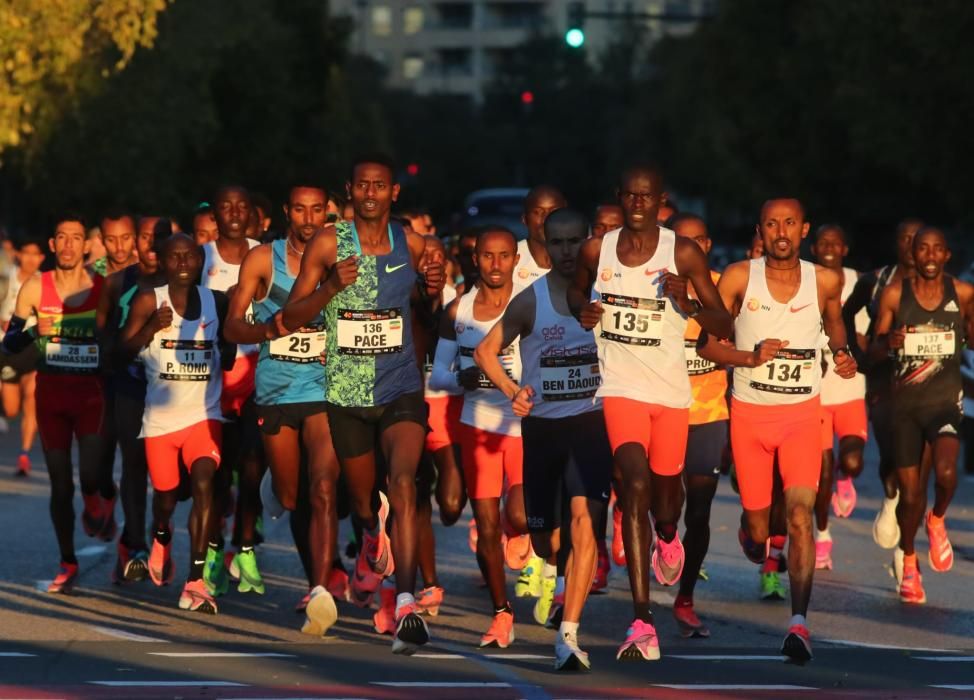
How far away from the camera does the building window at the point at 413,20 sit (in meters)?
182

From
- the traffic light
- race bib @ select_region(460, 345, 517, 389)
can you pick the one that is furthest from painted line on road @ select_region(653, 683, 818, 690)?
the traffic light

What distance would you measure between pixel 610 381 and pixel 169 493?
2701mm

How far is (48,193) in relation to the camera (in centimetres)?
3547

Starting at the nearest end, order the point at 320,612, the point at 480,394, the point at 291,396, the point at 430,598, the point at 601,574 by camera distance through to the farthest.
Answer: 1. the point at 320,612
2. the point at 291,396
3. the point at 430,598
4. the point at 480,394
5. the point at 601,574

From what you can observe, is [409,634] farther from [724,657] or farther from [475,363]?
[475,363]

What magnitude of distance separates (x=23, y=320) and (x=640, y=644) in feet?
14.0

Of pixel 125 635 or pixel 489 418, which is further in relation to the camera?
pixel 489 418

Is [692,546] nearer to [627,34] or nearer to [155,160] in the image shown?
[155,160]

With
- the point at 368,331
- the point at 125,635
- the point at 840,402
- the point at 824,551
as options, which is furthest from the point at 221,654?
the point at 840,402

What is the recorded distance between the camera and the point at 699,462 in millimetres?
11203

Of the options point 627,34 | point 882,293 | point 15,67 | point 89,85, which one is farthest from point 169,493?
point 627,34

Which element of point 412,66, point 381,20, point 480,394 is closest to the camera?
point 480,394

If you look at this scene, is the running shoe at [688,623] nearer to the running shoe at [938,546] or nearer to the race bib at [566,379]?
the race bib at [566,379]

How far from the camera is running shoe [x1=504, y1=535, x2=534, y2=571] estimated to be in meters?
11.5
